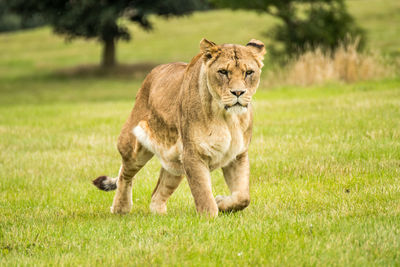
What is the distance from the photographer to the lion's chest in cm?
522

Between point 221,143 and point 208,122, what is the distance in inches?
8.9

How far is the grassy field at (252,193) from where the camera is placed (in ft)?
14.8

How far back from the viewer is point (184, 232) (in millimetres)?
4992

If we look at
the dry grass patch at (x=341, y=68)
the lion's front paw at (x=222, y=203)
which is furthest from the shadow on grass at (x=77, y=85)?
the lion's front paw at (x=222, y=203)

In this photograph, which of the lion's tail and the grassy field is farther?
the lion's tail

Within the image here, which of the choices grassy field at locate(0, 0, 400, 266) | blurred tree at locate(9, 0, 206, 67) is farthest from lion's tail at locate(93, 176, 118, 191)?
blurred tree at locate(9, 0, 206, 67)

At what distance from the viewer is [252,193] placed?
6.92 meters

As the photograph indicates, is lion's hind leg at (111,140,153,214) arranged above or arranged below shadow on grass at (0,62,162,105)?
above

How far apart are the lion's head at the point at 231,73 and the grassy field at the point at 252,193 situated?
1.06 m

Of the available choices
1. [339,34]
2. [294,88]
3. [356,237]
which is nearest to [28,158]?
[356,237]

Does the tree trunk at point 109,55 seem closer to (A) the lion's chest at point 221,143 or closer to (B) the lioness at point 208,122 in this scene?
(B) the lioness at point 208,122

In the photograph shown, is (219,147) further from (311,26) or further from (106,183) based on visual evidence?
(311,26)

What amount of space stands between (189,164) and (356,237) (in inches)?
62.4

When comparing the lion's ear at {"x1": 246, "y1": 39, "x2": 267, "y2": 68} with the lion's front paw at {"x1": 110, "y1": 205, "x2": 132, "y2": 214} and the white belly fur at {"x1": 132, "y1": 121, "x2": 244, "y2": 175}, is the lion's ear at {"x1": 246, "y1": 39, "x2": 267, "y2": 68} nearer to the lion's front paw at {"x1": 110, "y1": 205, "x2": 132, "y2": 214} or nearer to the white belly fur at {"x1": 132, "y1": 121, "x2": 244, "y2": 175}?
the white belly fur at {"x1": 132, "y1": 121, "x2": 244, "y2": 175}
